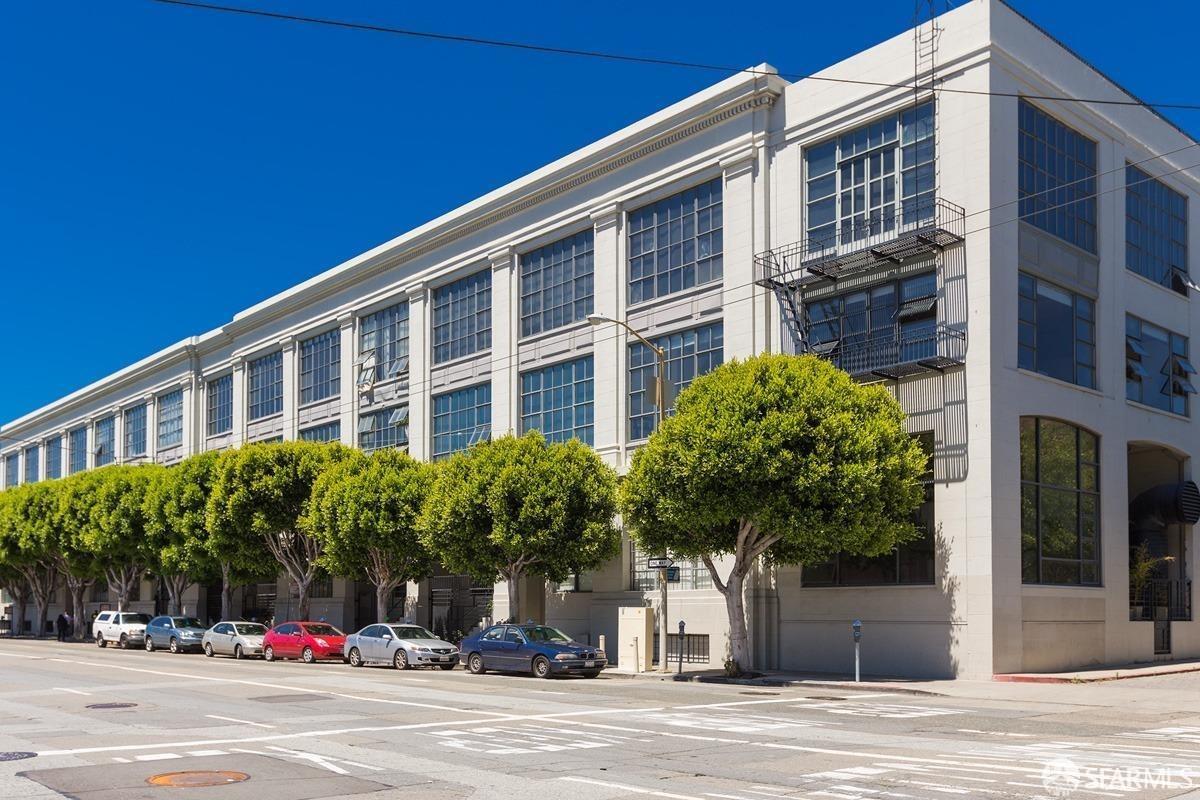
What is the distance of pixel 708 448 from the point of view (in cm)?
2839

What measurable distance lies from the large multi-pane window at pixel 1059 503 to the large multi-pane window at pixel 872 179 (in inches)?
247

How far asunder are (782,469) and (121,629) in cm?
3617

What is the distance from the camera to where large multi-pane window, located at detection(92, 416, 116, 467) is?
80.8 m

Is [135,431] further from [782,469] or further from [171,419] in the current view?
[782,469]

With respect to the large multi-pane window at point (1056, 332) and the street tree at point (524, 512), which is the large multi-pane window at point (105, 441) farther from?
the large multi-pane window at point (1056, 332)

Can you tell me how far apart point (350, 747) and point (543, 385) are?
28.3 m

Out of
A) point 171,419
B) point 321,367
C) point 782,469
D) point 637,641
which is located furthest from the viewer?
point 171,419

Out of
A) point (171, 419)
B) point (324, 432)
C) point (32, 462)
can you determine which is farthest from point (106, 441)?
point (324, 432)

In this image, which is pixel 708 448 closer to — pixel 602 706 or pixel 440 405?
pixel 602 706

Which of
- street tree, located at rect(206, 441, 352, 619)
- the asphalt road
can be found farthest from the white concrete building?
the asphalt road

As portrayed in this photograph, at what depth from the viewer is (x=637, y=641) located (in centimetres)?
3281

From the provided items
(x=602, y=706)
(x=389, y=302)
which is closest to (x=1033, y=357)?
(x=602, y=706)

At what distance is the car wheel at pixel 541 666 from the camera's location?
30578mm

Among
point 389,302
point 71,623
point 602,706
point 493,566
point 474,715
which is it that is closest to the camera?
point 474,715
